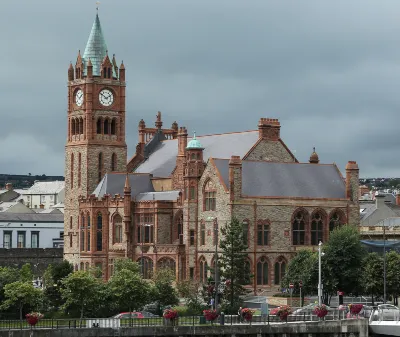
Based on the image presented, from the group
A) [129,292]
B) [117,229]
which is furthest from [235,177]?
[129,292]

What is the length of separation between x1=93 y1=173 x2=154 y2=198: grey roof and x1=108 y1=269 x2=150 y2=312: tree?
1507 inches

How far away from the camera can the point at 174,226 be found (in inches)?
5846

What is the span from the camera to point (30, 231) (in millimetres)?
194875

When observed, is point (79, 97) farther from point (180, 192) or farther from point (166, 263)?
point (166, 263)

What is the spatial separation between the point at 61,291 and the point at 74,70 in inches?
2027

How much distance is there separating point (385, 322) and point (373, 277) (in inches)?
1176

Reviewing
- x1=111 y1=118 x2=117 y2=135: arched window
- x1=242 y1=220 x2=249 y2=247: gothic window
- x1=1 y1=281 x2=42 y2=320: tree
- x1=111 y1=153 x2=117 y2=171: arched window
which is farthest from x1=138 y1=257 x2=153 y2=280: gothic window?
x1=1 y1=281 x2=42 y2=320: tree

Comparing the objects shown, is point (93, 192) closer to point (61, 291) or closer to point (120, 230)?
point (120, 230)

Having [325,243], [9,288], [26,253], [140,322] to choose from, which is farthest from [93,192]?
[140,322]

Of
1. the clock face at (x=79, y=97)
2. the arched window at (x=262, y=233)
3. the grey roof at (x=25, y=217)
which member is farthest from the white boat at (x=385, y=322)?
the grey roof at (x=25, y=217)

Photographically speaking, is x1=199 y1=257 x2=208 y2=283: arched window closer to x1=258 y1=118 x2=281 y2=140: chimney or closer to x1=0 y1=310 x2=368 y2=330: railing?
x1=258 y1=118 x2=281 y2=140: chimney

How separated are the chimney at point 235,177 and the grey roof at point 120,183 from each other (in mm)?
21356

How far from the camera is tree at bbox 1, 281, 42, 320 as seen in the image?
114m

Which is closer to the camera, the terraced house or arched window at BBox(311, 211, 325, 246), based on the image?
the terraced house
